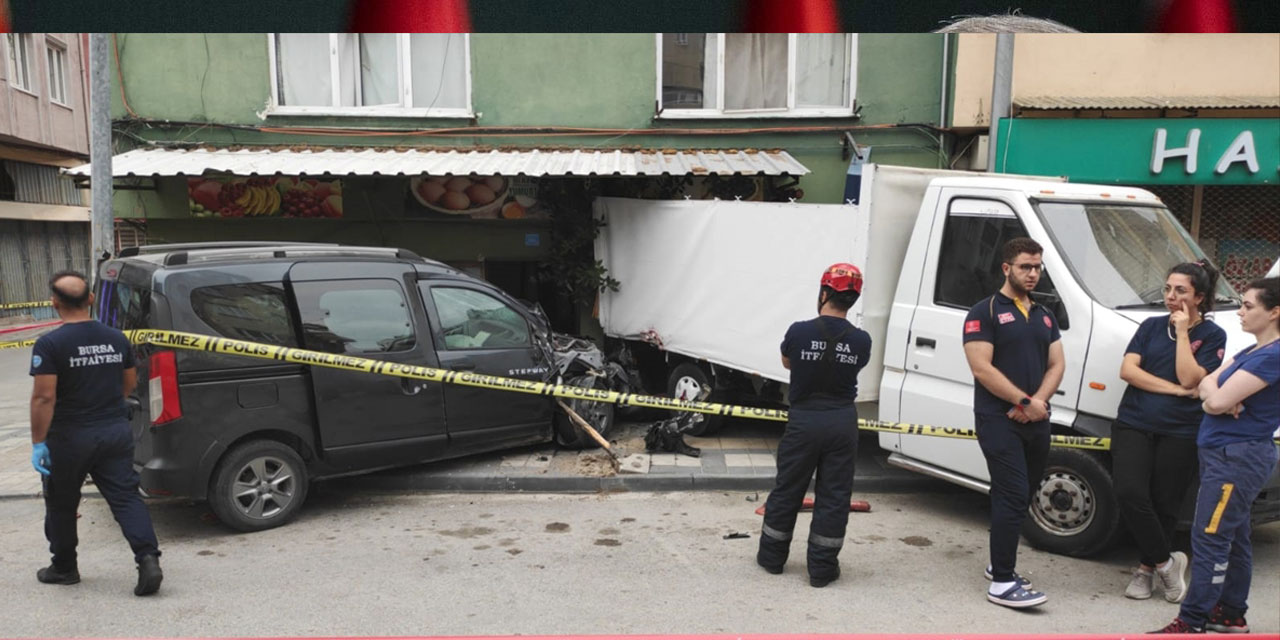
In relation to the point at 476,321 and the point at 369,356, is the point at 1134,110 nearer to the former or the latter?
the point at 476,321

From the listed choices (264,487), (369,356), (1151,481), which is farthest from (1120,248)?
(264,487)

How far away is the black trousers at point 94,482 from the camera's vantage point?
13.4ft

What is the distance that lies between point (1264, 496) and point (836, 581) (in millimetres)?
2275

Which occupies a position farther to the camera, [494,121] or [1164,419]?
[494,121]

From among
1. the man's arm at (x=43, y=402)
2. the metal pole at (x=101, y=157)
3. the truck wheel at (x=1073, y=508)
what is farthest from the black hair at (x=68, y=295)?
the truck wheel at (x=1073, y=508)

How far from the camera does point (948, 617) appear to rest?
3965mm

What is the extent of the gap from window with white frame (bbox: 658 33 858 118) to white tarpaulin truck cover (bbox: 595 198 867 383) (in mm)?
2034

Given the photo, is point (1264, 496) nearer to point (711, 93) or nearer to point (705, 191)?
point (705, 191)

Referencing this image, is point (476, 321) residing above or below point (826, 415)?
above

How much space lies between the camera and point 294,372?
539 cm

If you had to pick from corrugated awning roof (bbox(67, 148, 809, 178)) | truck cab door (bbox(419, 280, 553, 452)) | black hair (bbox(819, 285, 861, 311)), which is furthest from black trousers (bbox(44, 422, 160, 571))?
corrugated awning roof (bbox(67, 148, 809, 178))

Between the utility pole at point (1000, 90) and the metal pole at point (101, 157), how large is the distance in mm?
8063

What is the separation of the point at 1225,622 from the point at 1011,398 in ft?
4.44

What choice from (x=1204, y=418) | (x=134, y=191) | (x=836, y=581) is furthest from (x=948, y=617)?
(x=134, y=191)
